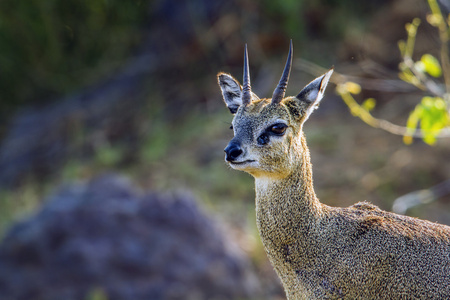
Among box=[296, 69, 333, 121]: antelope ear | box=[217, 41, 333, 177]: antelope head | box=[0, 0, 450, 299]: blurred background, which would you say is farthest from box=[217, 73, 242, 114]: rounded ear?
box=[0, 0, 450, 299]: blurred background

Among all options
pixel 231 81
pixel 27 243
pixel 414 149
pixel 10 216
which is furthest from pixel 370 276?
pixel 10 216

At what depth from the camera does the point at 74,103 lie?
14.8 meters

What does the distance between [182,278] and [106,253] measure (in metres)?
1.02

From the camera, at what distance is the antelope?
370 cm

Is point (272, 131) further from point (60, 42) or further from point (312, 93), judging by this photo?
point (60, 42)

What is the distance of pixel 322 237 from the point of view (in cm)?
384

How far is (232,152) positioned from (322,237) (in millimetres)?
714

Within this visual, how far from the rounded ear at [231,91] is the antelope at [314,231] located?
33 centimetres

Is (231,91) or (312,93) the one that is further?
(231,91)

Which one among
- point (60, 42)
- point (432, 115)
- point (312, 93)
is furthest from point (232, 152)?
point (60, 42)

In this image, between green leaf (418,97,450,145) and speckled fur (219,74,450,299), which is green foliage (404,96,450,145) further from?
speckled fur (219,74,450,299)

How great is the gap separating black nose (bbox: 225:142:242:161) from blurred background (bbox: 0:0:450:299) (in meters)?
5.33

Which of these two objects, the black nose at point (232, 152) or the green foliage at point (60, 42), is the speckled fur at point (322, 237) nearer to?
the black nose at point (232, 152)

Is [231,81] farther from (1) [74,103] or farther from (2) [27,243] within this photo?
(1) [74,103]
